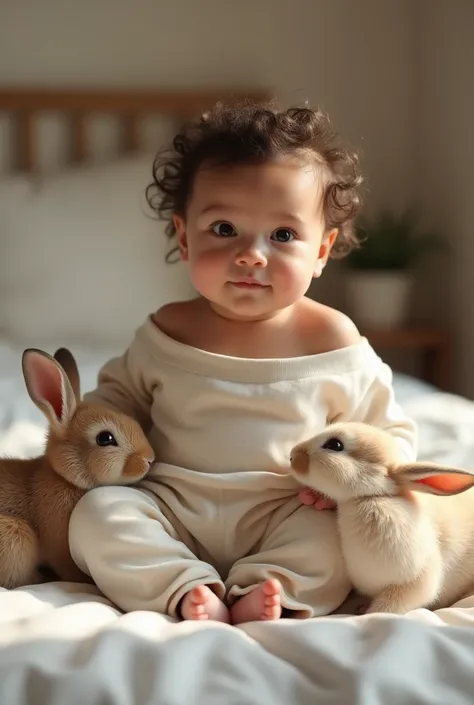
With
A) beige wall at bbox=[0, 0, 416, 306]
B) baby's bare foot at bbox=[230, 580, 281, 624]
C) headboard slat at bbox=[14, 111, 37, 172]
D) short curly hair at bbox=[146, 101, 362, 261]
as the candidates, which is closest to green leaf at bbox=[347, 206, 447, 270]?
beige wall at bbox=[0, 0, 416, 306]

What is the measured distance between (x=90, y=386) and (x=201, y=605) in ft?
3.21

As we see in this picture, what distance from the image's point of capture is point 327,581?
38.0 inches

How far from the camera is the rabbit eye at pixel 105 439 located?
40.8 inches

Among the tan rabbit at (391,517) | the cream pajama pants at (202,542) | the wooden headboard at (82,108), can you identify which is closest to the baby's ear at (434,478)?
the tan rabbit at (391,517)

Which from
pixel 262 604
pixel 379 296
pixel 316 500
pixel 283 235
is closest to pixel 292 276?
pixel 283 235

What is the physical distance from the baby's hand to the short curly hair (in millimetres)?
370

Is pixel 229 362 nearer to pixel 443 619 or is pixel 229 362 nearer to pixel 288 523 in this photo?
pixel 288 523

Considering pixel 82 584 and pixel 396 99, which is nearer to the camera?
pixel 82 584

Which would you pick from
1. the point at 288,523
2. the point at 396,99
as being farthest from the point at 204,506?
the point at 396,99

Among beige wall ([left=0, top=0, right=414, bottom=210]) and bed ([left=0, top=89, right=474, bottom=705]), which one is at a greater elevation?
beige wall ([left=0, top=0, right=414, bottom=210])

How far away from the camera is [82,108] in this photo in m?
2.66

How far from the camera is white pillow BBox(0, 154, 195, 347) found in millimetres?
2359

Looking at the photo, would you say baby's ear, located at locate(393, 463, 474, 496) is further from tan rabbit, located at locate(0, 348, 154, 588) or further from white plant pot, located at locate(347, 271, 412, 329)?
white plant pot, located at locate(347, 271, 412, 329)

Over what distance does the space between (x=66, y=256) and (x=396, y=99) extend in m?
1.25
